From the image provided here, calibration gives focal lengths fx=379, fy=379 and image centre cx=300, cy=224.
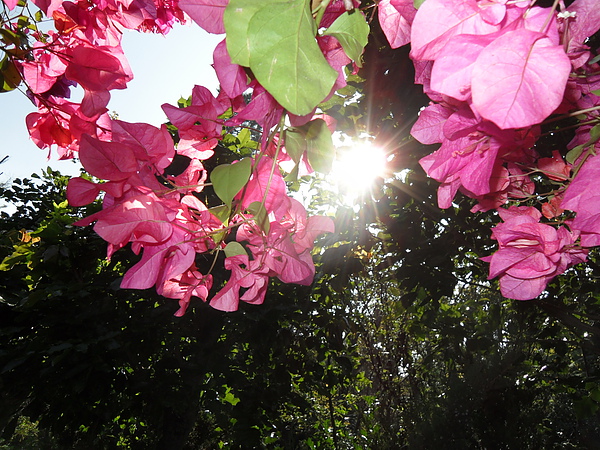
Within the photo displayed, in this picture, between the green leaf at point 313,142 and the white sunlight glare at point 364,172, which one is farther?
the white sunlight glare at point 364,172

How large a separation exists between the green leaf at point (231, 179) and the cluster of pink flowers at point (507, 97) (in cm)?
16

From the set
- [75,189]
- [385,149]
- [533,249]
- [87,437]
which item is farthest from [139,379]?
[533,249]

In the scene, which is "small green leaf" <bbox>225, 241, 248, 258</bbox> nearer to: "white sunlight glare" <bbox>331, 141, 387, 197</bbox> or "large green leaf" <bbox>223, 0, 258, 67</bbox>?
"large green leaf" <bbox>223, 0, 258, 67</bbox>

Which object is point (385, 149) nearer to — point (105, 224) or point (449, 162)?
point (449, 162)

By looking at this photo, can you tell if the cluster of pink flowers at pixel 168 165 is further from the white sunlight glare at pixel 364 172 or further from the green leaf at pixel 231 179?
the white sunlight glare at pixel 364 172

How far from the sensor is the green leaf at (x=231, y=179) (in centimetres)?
33

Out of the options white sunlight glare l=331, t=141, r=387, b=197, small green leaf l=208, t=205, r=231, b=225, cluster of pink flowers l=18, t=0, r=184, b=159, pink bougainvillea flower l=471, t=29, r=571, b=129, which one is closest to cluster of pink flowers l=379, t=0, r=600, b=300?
pink bougainvillea flower l=471, t=29, r=571, b=129

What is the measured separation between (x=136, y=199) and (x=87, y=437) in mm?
2846

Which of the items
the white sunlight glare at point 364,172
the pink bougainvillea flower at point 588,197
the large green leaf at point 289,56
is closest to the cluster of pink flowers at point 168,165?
the large green leaf at point 289,56

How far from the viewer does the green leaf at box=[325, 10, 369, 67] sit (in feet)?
0.92

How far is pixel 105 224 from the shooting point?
0.36m

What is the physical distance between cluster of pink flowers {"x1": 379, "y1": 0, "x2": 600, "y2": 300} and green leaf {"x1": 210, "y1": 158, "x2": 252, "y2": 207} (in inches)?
6.3

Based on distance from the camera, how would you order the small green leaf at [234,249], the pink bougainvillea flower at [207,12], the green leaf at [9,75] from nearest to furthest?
the pink bougainvillea flower at [207,12], the small green leaf at [234,249], the green leaf at [9,75]

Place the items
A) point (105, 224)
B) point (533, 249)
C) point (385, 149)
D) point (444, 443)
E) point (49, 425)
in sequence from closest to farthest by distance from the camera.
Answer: point (105, 224), point (533, 249), point (385, 149), point (49, 425), point (444, 443)
